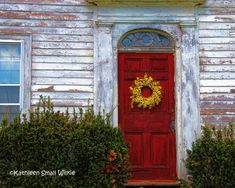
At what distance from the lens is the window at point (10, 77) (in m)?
8.80

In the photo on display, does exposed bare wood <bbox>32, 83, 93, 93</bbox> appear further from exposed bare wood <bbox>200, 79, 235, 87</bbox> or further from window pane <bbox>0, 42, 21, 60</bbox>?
exposed bare wood <bbox>200, 79, 235, 87</bbox>

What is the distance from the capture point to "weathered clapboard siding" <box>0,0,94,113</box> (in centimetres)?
886

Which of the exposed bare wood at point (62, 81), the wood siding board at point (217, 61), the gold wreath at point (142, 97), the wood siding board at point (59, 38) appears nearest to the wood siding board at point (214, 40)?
the wood siding board at point (217, 61)

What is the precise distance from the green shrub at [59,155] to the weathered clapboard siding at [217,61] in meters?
2.07

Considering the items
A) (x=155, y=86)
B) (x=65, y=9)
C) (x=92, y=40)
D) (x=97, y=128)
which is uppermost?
(x=65, y=9)

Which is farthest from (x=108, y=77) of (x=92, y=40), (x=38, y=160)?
(x=38, y=160)

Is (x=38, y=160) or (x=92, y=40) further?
(x=92, y=40)

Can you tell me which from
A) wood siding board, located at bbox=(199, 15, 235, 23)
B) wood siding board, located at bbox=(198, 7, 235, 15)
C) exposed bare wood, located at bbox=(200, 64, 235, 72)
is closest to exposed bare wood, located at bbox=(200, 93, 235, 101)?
exposed bare wood, located at bbox=(200, 64, 235, 72)

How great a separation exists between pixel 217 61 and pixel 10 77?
375 cm

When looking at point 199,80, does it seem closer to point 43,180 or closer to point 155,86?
point 155,86

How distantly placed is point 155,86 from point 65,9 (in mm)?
2152

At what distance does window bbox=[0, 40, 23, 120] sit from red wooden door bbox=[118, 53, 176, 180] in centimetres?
180

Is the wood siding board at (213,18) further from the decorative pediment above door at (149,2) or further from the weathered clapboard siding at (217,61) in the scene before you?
the decorative pediment above door at (149,2)

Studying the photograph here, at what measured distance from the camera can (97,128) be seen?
25.8 feet
